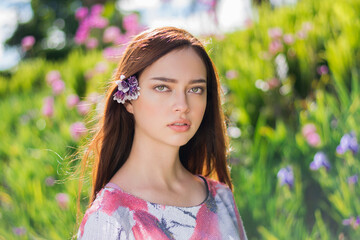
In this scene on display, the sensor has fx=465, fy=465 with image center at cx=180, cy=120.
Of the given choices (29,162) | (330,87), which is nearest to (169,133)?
(29,162)

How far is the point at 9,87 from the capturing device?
298 inches

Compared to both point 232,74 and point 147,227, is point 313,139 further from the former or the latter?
point 147,227

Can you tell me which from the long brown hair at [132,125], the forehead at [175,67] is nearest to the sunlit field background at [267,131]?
the long brown hair at [132,125]

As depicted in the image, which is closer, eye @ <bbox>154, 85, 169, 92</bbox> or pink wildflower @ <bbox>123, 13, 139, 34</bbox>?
eye @ <bbox>154, 85, 169, 92</bbox>

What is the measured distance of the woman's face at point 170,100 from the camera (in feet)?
4.63

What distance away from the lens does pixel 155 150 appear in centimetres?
150

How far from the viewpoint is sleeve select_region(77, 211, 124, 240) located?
1293 millimetres

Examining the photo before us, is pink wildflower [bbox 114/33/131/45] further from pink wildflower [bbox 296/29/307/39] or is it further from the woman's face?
pink wildflower [bbox 296/29/307/39]

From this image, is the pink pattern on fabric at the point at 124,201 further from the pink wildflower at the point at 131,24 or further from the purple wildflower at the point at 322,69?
the pink wildflower at the point at 131,24

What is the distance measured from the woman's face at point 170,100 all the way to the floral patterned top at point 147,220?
0.21 meters

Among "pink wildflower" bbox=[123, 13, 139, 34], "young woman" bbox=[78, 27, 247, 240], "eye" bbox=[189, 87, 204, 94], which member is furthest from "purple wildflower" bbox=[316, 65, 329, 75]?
"eye" bbox=[189, 87, 204, 94]

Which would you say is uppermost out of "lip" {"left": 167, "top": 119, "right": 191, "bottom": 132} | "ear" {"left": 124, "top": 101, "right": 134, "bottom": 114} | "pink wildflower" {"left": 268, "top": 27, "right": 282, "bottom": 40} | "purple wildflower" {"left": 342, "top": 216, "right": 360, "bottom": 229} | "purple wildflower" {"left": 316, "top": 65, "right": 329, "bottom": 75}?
"ear" {"left": 124, "top": 101, "right": 134, "bottom": 114}

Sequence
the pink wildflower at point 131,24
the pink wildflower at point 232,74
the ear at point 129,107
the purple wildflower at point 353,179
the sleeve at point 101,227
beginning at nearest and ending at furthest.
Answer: the sleeve at point 101,227, the ear at point 129,107, the purple wildflower at point 353,179, the pink wildflower at point 232,74, the pink wildflower at point 131,24

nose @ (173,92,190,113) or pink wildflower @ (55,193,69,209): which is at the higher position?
nose @ (173,92,190,113)
